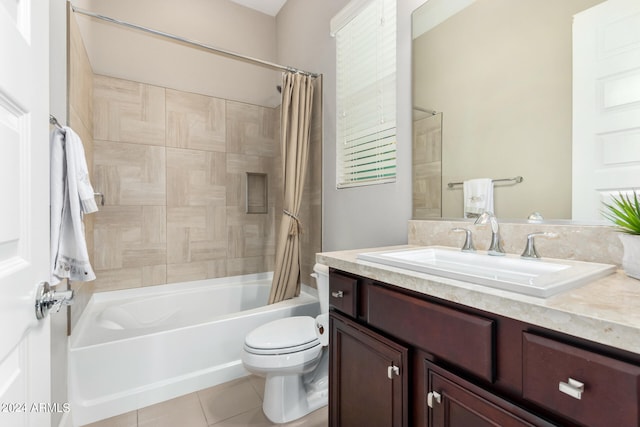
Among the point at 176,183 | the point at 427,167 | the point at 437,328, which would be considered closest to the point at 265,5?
the point at 176,183

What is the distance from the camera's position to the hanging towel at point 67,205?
1115 mm

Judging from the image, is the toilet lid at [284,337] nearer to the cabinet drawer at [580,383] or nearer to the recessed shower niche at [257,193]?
the cabinet drawer at [580,383]

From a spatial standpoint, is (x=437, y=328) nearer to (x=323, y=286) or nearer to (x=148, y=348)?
(x=323, y=286)

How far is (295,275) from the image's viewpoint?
225 centimetres

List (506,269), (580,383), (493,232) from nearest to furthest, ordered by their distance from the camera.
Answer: (580,383) < (506,269) < (493,232)

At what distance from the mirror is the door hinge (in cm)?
76

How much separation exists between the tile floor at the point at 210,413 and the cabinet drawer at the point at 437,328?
1.00m

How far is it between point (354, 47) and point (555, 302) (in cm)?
189

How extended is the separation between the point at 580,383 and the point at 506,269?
0.53 meters

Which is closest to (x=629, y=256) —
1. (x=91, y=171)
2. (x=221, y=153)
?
(x=221, y=153)

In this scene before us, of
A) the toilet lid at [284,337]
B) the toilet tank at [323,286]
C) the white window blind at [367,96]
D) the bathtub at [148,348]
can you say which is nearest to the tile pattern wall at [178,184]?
the bathtub at [148,348]

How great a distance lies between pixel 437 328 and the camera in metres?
0.77

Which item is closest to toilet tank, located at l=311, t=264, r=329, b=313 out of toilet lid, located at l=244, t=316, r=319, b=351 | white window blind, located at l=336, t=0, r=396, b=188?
toilet lid, located at l=244, t=316, r=319, b=351

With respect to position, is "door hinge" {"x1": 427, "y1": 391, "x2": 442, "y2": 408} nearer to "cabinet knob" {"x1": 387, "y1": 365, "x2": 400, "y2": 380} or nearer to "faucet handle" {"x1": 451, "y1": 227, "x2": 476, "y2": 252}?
"cabinet knob" {"x1": 387, "y1": 365, "x2": 400, "y2": 380}
